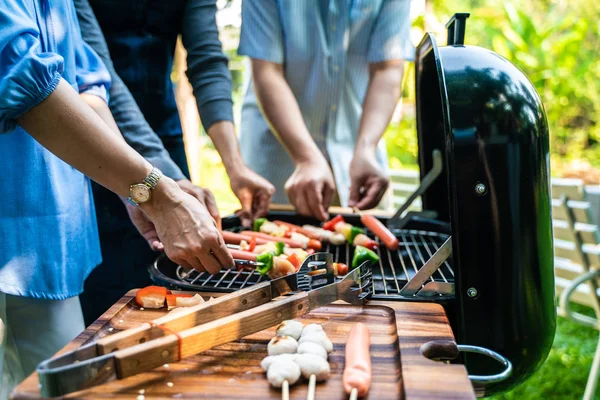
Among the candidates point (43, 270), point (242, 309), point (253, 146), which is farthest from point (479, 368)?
point (253, 146)

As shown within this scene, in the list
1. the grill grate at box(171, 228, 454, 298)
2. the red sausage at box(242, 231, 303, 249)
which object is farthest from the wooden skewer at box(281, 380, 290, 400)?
the red sausage at box(242, 231, 303, 249)

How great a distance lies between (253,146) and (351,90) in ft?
2.11

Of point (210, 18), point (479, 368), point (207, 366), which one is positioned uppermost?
point (210, 18)

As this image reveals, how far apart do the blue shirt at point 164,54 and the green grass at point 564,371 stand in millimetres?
2314

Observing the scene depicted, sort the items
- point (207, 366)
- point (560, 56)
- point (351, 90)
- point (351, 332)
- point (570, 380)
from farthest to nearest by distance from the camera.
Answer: point (560, 56), point (570, 380), point (351, 90), point (351, 332), point (207, 366)

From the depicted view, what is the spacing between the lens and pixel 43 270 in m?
1.46

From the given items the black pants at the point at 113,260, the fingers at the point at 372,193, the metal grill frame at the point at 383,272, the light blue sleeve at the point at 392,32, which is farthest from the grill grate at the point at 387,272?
the light blue sleeve at the point at 392,32

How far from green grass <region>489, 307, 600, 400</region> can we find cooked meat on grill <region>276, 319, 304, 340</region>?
233 centimetres

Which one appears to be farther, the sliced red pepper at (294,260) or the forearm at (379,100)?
the forearm at (379,100)

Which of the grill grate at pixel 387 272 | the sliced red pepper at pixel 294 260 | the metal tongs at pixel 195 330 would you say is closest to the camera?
the metal tongs at pixel 195 330

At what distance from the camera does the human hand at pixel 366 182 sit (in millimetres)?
2387

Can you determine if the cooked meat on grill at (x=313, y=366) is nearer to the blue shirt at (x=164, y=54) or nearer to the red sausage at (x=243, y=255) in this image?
the red sausage at (x=243, y=255)

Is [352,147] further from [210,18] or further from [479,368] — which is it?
[479,368]

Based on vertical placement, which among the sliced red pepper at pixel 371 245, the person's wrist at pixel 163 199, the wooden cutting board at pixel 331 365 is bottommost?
the sliced red pepper at pixel 371 245
